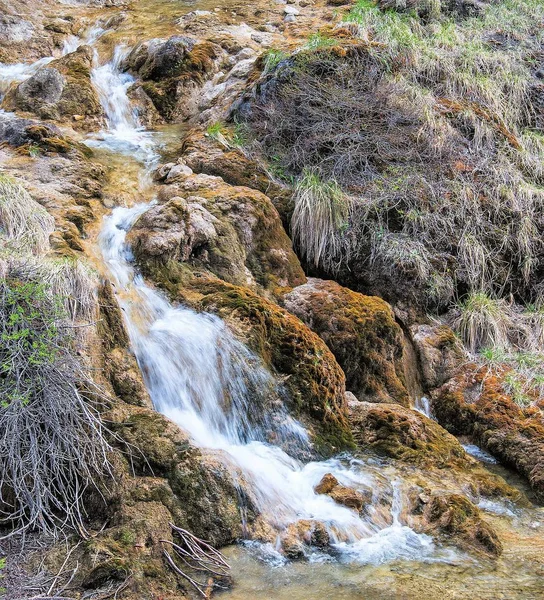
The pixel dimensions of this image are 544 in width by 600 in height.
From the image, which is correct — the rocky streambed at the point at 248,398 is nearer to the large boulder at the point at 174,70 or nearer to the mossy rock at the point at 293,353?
the mossy rock at the point at 293,353

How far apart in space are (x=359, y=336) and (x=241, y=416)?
1552mm

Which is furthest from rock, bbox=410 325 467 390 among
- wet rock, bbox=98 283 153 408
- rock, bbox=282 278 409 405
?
wet rock, bbox=98 283 153 408

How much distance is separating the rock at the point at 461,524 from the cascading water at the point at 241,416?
15 cm

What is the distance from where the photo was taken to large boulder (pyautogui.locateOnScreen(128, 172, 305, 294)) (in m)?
5.34

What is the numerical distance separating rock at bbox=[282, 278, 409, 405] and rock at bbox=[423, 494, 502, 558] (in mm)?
1540

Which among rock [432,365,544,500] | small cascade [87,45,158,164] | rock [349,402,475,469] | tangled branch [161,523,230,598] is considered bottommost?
rock [432,365,544,500]

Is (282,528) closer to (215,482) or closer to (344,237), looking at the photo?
(215,482)

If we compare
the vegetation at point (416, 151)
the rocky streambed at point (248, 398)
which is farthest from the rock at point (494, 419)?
the vegetation at point (416, 151)

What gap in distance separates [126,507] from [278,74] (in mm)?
6597

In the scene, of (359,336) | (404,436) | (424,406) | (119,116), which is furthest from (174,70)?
(404,436)

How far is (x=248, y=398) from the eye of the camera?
4.38 m

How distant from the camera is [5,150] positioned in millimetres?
6508

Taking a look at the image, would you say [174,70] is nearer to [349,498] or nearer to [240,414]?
[240,414]

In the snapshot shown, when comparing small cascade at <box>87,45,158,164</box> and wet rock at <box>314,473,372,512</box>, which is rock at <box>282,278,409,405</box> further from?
small cascade at <box>87,45,158,164</box>
